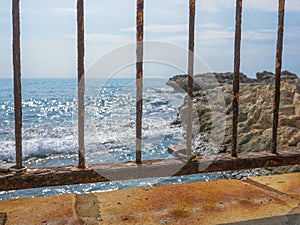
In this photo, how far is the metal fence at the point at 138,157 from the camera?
1.54 m

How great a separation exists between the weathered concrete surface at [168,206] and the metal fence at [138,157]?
0.15 meters

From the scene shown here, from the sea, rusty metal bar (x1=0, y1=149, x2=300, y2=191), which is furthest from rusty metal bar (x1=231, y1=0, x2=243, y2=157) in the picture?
the sea

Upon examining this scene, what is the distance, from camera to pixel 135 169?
1.67 m

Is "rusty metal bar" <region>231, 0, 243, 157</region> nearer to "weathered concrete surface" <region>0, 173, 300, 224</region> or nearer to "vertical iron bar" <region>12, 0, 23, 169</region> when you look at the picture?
"weathered concrete surface" <region>0, 173, 300, 224</region>

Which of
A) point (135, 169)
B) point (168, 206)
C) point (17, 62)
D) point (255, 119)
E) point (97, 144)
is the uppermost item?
point (17, 62)

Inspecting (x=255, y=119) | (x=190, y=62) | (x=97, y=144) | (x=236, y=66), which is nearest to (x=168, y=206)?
(x=190, y=62)

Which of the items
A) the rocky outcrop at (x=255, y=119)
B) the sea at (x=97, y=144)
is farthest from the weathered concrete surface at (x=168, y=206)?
the rocky outcrop at (x=255, y=119)

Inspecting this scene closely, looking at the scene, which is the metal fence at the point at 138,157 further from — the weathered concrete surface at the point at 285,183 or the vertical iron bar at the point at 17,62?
the weathered concrete surface at the point at 285,183

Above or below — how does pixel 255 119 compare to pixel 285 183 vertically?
below

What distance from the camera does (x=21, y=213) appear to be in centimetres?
157

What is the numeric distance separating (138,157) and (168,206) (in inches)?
Result: 11.5

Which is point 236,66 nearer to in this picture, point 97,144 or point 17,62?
point 17,62

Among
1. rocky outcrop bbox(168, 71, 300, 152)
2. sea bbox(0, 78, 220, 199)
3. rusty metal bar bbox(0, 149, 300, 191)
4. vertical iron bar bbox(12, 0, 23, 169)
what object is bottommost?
sea bbox(0, 78, 220, 199)

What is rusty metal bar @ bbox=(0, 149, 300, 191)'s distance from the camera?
1.53 m
